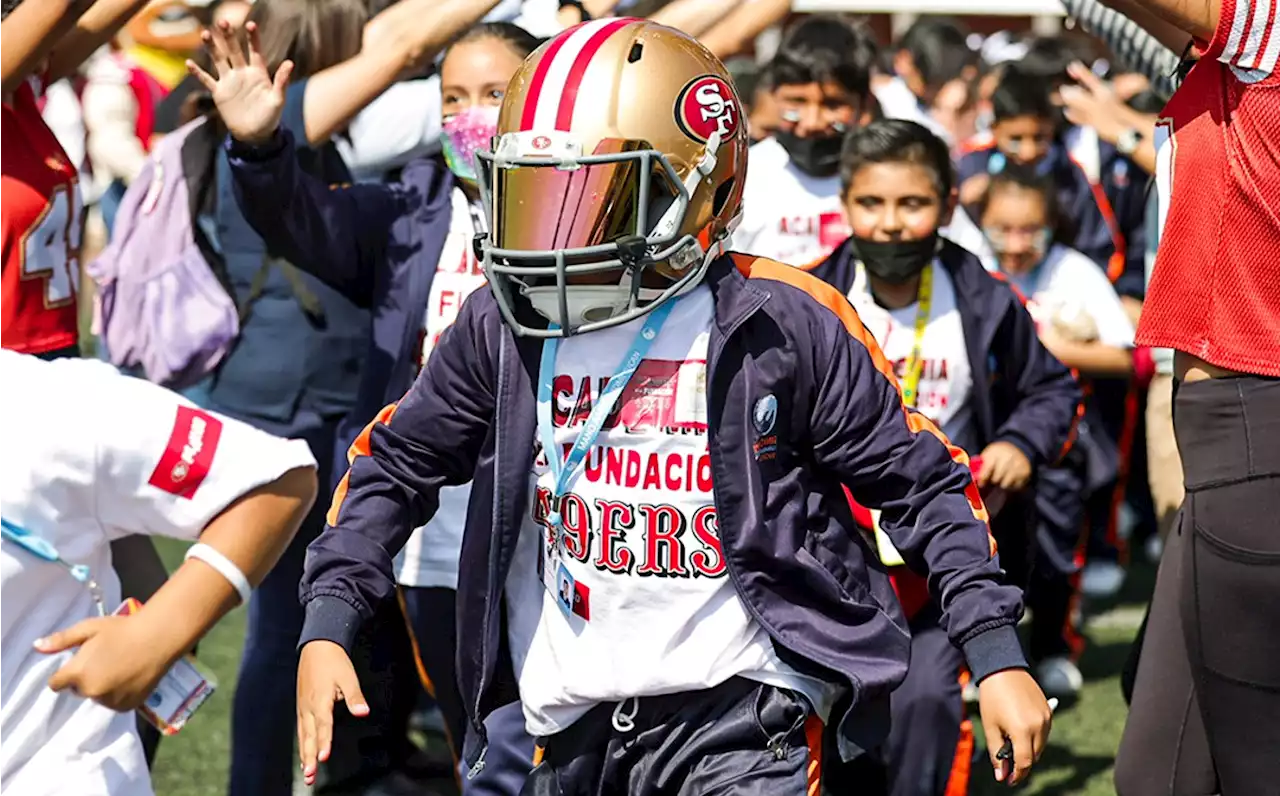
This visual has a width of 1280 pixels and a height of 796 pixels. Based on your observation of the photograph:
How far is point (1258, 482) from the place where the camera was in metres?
3.53

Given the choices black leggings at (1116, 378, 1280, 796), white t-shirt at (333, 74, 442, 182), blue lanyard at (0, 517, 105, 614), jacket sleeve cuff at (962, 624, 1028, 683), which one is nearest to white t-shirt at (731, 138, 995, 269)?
white t-shirt at (333, 74, 442, 182)

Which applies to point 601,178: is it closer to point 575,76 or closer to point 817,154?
point 575,76

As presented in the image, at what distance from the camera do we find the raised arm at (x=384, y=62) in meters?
4.74

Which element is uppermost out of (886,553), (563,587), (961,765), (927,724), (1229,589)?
(563,587)

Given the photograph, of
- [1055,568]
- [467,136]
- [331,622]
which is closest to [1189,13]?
[331,622]

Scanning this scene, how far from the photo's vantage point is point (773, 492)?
3.25 m

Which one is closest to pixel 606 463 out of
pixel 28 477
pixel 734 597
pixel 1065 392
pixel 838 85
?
pixel 734 597

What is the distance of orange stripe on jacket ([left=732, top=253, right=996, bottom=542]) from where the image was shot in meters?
3.30

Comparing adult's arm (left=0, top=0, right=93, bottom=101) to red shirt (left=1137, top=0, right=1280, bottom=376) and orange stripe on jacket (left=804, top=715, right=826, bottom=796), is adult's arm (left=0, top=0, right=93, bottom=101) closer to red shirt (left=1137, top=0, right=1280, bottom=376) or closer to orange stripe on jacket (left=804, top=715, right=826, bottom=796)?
orange stripe on jacket (left=804, top=715, right=826, bottom=796)

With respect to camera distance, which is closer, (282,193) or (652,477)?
(652,477)

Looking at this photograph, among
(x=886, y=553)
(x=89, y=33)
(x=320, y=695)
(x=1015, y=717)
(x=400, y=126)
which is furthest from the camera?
(x=400, y=126)

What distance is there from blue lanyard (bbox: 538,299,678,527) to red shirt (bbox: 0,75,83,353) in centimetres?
154

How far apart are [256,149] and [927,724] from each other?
2.13 meters

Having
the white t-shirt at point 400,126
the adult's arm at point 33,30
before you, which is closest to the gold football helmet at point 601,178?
the adult's arm at point 33,30
